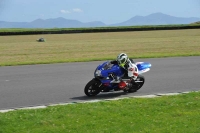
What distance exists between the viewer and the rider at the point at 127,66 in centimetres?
1146

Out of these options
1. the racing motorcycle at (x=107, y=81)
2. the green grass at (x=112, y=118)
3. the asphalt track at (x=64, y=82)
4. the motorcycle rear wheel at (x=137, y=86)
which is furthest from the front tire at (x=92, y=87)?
the green grass at (x=112, y=118)

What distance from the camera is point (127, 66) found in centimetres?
1155

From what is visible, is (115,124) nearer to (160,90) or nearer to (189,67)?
(160,90)

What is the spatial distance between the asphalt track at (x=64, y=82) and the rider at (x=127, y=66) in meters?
0.50

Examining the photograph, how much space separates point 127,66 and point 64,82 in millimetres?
2911

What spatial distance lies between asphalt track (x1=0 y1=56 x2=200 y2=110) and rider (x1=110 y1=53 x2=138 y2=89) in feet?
1.63

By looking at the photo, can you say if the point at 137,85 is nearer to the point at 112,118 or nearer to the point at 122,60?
the point at 122,60

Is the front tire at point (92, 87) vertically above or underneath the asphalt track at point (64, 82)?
above

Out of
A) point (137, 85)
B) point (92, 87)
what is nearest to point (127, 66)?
point (137, 85)

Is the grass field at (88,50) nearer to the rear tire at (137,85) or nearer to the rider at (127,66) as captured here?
the rear tire at (137,85)

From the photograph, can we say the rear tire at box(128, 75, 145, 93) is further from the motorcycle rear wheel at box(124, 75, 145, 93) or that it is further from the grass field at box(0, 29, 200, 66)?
the grass field at box(0, 29, 200, 66)

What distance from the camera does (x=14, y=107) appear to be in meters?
9.81

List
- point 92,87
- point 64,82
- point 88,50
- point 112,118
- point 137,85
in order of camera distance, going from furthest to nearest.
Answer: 1. point 88,50
2. point 64,82
3. point 137,85
4. point 92,87
5. point 112,118

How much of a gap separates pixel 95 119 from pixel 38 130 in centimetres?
121
